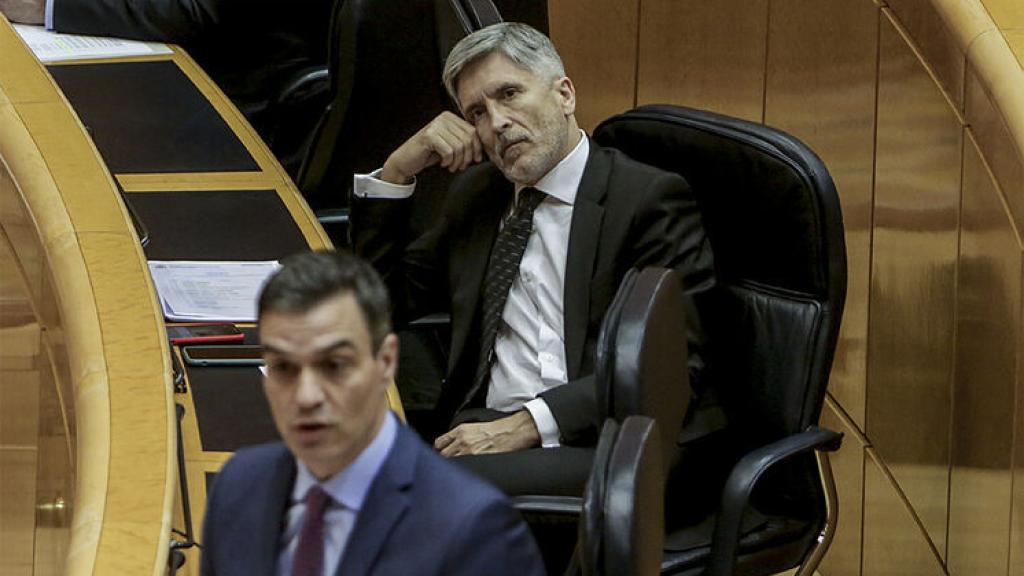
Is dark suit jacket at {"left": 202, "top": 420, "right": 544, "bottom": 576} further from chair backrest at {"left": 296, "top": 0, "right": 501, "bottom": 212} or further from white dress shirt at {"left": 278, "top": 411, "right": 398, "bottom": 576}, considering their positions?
chair backrest at {"left": 296, "top": 0, "right": 501, "bottom": 212}

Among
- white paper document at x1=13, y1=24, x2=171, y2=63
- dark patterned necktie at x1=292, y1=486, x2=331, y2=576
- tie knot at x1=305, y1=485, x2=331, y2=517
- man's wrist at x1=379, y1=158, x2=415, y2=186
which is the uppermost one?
white paper document at x1=13, y1=24, x2=171, y2=63

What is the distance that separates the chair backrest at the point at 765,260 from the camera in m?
2.61

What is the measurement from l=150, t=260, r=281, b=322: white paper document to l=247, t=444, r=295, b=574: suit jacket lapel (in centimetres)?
134

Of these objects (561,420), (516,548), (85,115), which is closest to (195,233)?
(85,115)

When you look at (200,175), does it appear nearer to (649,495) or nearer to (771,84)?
(771,84)

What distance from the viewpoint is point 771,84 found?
12.4 feet

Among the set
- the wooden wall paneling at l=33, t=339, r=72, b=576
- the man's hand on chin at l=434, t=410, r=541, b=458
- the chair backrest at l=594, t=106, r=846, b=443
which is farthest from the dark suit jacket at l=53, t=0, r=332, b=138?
the man's hand on chin at l=434, t=410, r=541, b=458

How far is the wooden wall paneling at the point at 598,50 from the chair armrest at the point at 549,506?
1965mm

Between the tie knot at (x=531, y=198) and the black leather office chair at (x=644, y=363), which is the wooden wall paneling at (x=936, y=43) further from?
the black leather office chair at (x=644, y=363)

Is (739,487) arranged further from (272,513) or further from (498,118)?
(272,513)

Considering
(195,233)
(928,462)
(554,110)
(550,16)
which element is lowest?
(928,462)

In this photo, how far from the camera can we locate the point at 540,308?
2805 millimetres

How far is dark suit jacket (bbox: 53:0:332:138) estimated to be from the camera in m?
3.90

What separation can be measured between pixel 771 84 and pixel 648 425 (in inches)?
77.4
